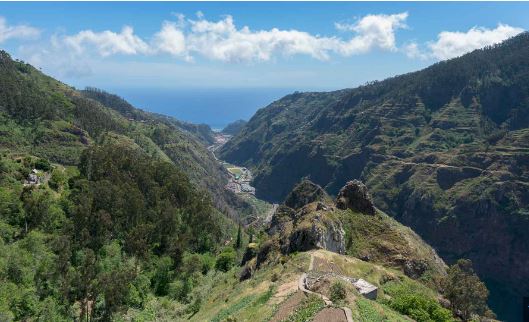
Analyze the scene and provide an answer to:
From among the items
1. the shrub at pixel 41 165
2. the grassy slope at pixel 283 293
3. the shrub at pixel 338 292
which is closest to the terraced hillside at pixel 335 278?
the shrub at pixel 338 292

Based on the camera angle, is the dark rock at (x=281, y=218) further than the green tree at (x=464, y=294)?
Yes

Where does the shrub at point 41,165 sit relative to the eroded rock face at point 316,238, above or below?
above

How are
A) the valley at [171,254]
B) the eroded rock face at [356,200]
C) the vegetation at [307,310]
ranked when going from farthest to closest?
1. the eroded rock face at [356,200]
2. the valley at [171,254]
3. the vegetation at [307,310]

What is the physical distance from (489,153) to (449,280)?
498ft

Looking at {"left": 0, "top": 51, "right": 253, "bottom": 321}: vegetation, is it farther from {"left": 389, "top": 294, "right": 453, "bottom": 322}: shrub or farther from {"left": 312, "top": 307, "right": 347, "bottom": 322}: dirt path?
{"left": 312, "top": 307, "right": 347, "bottom": 322}: dirt path

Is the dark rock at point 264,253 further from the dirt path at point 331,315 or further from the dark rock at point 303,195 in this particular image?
the dark rock at point 303,195

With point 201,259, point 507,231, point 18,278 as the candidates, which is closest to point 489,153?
point 507,231

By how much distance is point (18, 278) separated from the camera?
5603 centimetres

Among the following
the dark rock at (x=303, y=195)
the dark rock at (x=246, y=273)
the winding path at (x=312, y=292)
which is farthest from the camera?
the dark rock at (x=303, y=195)

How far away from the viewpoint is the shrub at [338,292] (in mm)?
33034

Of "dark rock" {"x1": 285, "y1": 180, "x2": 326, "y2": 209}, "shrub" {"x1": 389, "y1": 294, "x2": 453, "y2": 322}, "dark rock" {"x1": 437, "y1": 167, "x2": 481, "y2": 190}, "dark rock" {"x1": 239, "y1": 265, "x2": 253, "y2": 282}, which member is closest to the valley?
"shrub" {"x1": 389, "y1": 294, "x2": 453, "y2": 322}

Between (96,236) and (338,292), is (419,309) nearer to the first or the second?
(338,292)

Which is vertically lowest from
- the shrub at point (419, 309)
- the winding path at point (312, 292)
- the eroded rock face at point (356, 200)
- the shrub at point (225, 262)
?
the shrub at point (225, 262)

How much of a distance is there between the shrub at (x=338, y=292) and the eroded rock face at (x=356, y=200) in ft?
129
